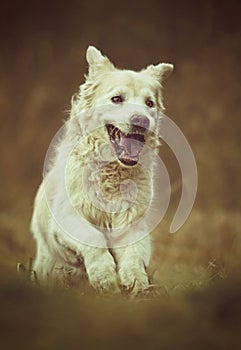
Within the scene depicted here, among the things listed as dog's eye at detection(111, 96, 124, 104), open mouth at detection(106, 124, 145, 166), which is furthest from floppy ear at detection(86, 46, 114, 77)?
open mouth at detection(106, 124, 145, 166)

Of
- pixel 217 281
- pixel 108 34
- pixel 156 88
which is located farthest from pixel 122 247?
pixel 108 34

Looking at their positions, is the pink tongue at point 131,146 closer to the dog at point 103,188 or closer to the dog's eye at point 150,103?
the dog at point 103,188

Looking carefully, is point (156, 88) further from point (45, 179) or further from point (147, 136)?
point (45, 179)

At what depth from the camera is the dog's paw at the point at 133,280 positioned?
3.00m

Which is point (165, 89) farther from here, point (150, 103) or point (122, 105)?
point (122, 105)

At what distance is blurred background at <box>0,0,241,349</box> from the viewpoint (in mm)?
3172

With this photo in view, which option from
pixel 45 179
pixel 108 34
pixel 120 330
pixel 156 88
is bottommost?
pixel 120 330

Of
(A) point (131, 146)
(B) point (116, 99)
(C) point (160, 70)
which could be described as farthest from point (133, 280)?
(C) point (160, 70)

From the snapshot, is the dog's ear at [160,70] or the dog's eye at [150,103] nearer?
the dog's eye at [150,103]

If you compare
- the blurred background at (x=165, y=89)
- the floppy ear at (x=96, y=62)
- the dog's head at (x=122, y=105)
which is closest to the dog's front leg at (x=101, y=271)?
the blurred background at (x=165, y=89)

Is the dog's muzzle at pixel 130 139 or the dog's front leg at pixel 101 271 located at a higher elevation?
the dog's muzzle at pixel 130 139

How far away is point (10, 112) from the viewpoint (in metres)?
3.29

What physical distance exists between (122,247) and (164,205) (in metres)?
0.30

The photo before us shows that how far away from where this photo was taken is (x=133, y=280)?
3.01 meters
